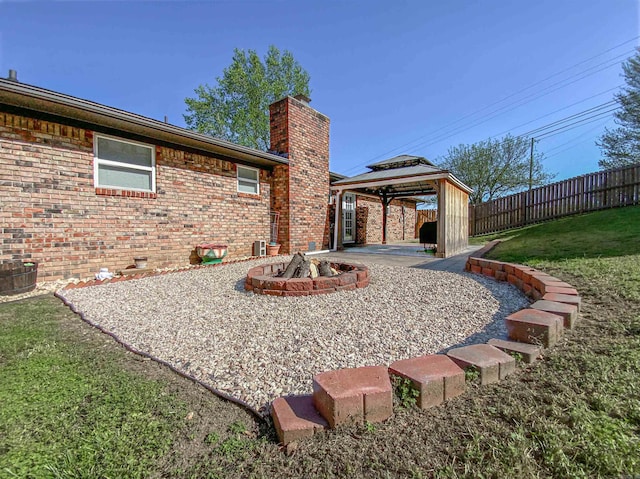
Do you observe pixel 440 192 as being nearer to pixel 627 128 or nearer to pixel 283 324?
pixel 283 324

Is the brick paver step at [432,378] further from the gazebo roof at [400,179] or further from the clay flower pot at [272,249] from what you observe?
A: the clay flower pot at [272,249]

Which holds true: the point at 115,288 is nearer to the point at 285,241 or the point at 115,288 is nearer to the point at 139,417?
the point at 139,417

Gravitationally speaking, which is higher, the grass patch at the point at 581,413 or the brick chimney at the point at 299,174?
the brick chimney at the point at 299,174

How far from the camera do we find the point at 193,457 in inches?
46.9

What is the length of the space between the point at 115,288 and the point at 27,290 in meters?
1.22

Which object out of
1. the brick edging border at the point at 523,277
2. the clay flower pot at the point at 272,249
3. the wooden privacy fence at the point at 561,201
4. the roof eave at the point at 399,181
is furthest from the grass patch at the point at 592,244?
the clay flower pot at the point at 272,249

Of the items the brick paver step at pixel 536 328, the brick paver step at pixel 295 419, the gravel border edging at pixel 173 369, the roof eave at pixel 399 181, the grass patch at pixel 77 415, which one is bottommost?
the gravel border edging at pixel 173 369

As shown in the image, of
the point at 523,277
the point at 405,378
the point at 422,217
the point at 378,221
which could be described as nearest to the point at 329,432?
the point at 405,378

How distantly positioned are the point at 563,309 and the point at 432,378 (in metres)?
1.68

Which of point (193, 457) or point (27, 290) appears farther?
point (27, 290)

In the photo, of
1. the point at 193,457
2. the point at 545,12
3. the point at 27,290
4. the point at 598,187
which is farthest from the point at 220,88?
the point at 193,457

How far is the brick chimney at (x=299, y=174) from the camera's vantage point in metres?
8.68

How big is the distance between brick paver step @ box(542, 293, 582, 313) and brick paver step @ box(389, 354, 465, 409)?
1.70 m

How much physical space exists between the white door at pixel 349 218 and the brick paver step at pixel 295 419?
1108 centimetres
